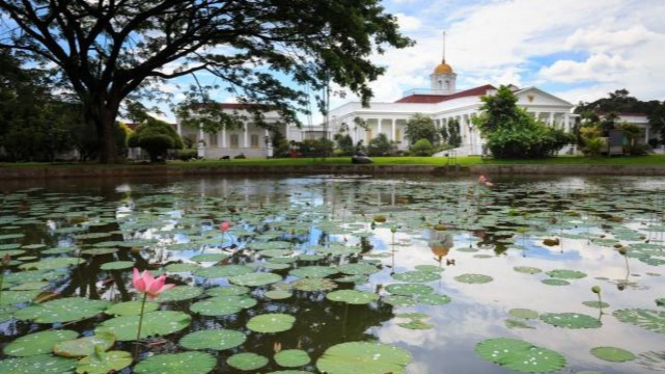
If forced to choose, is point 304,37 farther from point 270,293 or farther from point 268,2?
point 270,293

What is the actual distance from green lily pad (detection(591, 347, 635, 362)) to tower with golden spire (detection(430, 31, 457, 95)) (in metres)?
71.6

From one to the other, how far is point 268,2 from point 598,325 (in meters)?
13.5

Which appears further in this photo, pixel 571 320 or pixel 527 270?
pixel 527 270

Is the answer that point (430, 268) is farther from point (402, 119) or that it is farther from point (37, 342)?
point (402, 119)

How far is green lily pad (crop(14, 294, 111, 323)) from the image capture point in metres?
2.10

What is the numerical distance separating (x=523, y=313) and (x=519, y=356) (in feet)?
1.78

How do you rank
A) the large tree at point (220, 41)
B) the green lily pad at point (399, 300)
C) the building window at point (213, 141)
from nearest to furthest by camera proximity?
A: the green lily pad at point (399, 300)
the large tree at point (220, 41)
the building window at point (213, 141)

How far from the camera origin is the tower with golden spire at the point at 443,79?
2771 inches

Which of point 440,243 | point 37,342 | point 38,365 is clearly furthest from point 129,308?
point 440,243

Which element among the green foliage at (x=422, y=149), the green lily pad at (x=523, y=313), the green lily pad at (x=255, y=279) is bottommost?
the green lily pad at (x=523, y=313)

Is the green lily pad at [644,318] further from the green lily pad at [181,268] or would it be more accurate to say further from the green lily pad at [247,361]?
the green lily pad at [181,268]

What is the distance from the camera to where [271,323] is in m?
2.03

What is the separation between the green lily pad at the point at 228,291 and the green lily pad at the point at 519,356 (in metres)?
1.23

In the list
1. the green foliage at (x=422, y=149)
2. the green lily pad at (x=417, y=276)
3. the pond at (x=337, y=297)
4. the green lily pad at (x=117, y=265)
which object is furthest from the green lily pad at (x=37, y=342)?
the green foliage at (x=422, y=149)
